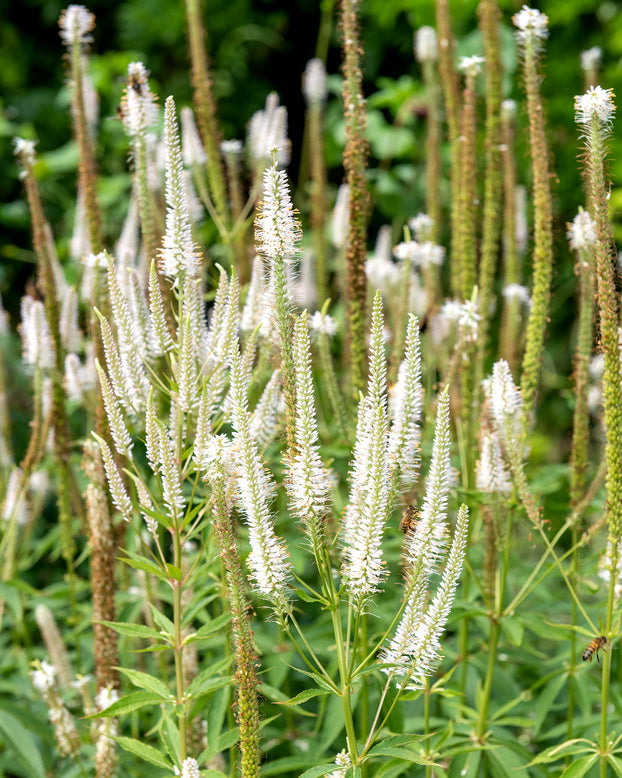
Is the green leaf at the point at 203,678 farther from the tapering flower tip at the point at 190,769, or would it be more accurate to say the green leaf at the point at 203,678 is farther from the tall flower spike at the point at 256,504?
the tall flower spike at the point at 256,504

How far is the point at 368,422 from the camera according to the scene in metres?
1.78

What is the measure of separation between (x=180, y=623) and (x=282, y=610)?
1.67 feet

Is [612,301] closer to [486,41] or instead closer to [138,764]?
[486,41]

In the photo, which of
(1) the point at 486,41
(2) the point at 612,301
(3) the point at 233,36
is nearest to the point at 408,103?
(3) the point at 233,36

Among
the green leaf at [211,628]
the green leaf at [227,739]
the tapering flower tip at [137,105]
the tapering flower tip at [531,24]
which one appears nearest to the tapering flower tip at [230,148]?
the tapering flower tip at [137,105]

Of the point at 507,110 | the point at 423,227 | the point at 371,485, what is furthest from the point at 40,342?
the point at 507,110

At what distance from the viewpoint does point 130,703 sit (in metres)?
2.14

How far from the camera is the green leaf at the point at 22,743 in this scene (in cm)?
289

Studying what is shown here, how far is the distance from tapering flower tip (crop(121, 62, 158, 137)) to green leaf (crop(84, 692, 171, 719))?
5.51 feet

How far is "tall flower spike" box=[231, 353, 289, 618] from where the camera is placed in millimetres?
1732

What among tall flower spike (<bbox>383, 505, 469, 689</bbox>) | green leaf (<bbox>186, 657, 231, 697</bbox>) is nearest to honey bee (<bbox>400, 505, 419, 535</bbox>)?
tall flower spike (<bbox>383, 505, 469, 689</bbox>)

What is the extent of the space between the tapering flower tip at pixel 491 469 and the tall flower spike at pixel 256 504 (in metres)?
0.91

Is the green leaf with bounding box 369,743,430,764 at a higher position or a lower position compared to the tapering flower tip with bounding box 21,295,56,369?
lower

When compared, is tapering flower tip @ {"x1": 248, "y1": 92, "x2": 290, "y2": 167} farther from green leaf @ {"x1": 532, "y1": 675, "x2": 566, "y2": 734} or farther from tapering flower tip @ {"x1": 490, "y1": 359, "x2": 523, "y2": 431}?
green leaf @ {"x1": 532, "y1": 675, "x2": 566, "y2": 734}
